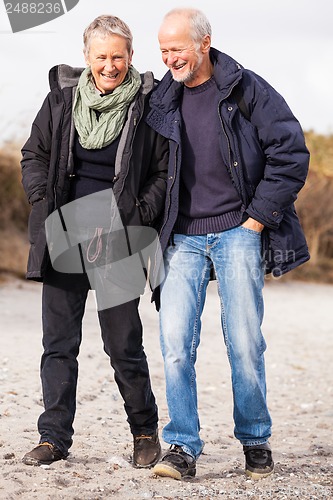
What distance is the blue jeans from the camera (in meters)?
3.98

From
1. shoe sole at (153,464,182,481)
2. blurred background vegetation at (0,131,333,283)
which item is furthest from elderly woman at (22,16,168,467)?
blurred background vegetation at (0,131,333,283)

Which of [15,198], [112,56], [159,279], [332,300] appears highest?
[112,56]

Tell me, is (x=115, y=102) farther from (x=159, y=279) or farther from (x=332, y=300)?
(x=332, y=300)

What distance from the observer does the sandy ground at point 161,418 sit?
12.7 feet

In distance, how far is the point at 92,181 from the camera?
157 inches

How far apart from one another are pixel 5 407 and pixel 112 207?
2.03 m

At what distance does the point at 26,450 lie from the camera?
4.37 meters

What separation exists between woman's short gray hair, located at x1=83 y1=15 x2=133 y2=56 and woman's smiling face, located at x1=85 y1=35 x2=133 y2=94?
0.02 meters

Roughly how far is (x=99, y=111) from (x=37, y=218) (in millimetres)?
552

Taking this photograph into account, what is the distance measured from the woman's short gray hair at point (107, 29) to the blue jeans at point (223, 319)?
0.92 meters

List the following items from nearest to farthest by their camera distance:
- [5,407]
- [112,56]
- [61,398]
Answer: [112,56], [61,398], [5,407]

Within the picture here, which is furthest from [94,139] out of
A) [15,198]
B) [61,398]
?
[15,198]
